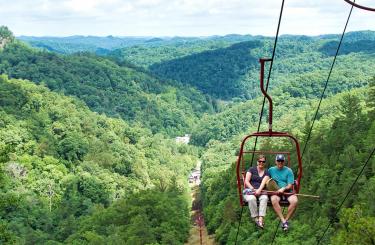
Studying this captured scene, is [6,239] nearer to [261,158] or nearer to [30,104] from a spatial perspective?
[261,158]

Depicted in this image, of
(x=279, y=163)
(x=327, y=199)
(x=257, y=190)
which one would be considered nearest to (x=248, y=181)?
(x=257, y=190)

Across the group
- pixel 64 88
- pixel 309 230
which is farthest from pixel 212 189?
pixel 64 88

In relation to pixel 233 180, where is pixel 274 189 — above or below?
above

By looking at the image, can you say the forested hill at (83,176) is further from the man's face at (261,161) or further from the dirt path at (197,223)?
the man's face at (261,161)

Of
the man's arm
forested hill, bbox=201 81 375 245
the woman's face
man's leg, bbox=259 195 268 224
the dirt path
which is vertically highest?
the woman's face

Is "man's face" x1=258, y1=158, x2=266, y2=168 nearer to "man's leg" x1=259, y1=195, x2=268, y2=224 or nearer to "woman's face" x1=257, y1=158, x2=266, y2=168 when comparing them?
"woman's face" x1=257, y1=158, x2=266, y2=168

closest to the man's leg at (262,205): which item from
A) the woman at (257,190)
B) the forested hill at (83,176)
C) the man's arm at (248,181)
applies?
the woman at (257,190)

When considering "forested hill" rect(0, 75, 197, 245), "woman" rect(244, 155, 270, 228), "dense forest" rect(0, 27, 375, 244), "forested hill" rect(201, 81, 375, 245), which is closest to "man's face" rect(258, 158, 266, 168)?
"woman" rect(244, 155, 270, 228)

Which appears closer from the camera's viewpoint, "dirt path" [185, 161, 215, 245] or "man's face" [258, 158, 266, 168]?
"man's face" [258, 158, 266, 168]
